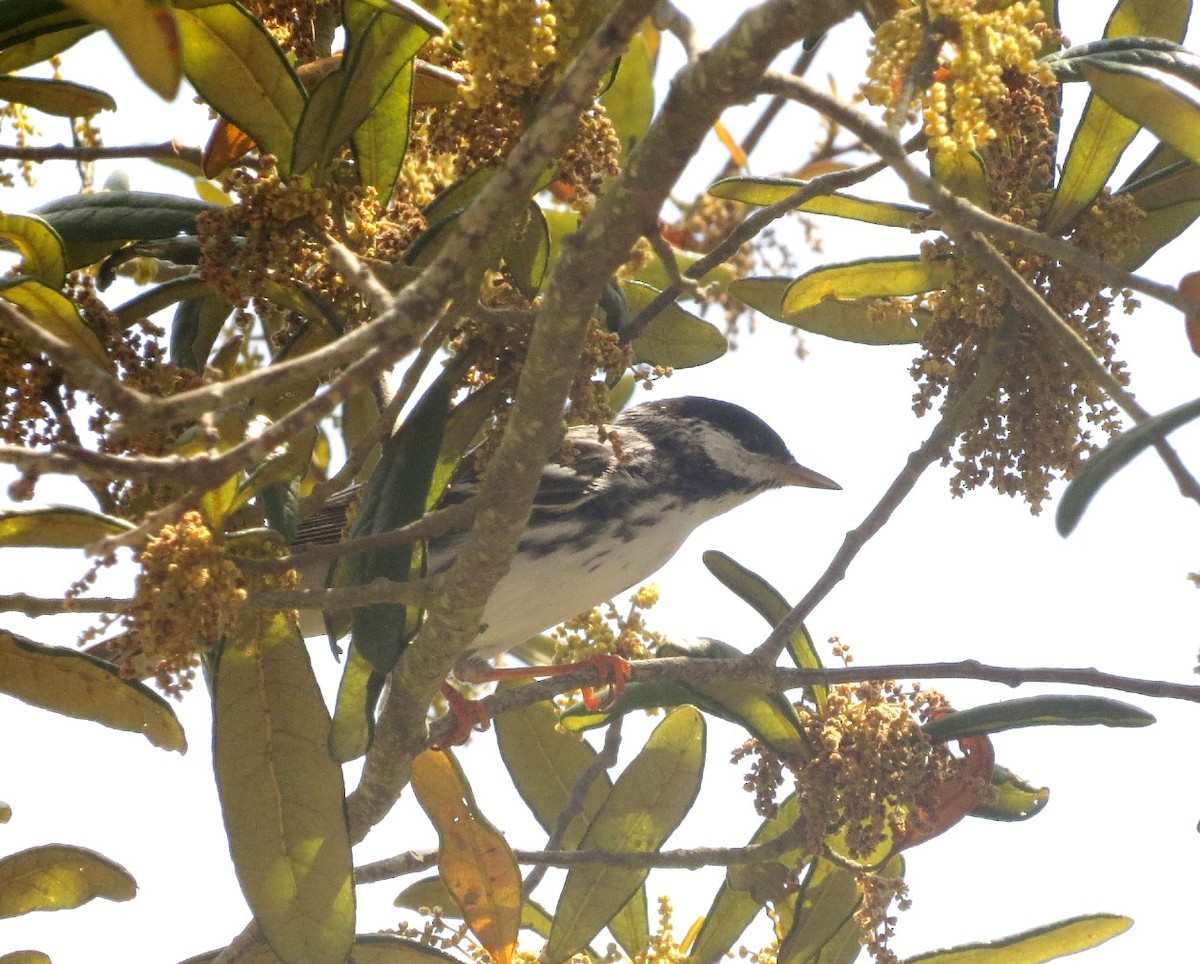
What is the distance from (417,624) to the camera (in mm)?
2691

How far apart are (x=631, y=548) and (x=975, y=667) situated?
1.83 meters

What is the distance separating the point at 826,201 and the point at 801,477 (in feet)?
8.54

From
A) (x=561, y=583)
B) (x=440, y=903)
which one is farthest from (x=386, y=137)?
(x=440, y=903)

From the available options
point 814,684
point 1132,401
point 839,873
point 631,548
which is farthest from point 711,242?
point 1132,401

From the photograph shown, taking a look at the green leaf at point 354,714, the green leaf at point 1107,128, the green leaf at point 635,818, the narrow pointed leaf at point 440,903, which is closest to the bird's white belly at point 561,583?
the narrow pointed leaf at point 440,903

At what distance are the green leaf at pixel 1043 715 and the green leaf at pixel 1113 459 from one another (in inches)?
49.3

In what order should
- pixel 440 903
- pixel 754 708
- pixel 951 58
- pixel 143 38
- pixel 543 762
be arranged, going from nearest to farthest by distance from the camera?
pixel 143 38 → pixel 951 58 → pixel 754 708 → pixel 440 903 → pixel 543 762

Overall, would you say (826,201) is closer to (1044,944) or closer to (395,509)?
(395,509)

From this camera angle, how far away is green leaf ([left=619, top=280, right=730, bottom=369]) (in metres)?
3.32

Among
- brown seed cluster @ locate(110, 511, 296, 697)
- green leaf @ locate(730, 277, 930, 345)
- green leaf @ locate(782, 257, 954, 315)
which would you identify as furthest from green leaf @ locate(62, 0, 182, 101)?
green leaf @ locate(730, 277, 930, 345)

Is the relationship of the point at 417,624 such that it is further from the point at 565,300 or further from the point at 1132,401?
the point at 1132,401

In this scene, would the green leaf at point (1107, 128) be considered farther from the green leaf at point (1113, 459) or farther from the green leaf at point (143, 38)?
the green leaf at point (143, 38)

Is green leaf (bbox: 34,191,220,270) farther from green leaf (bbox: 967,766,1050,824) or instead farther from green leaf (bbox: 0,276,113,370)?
green leaf (bbox: 967,766,1050,824)

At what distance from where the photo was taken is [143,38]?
1.54 metres
